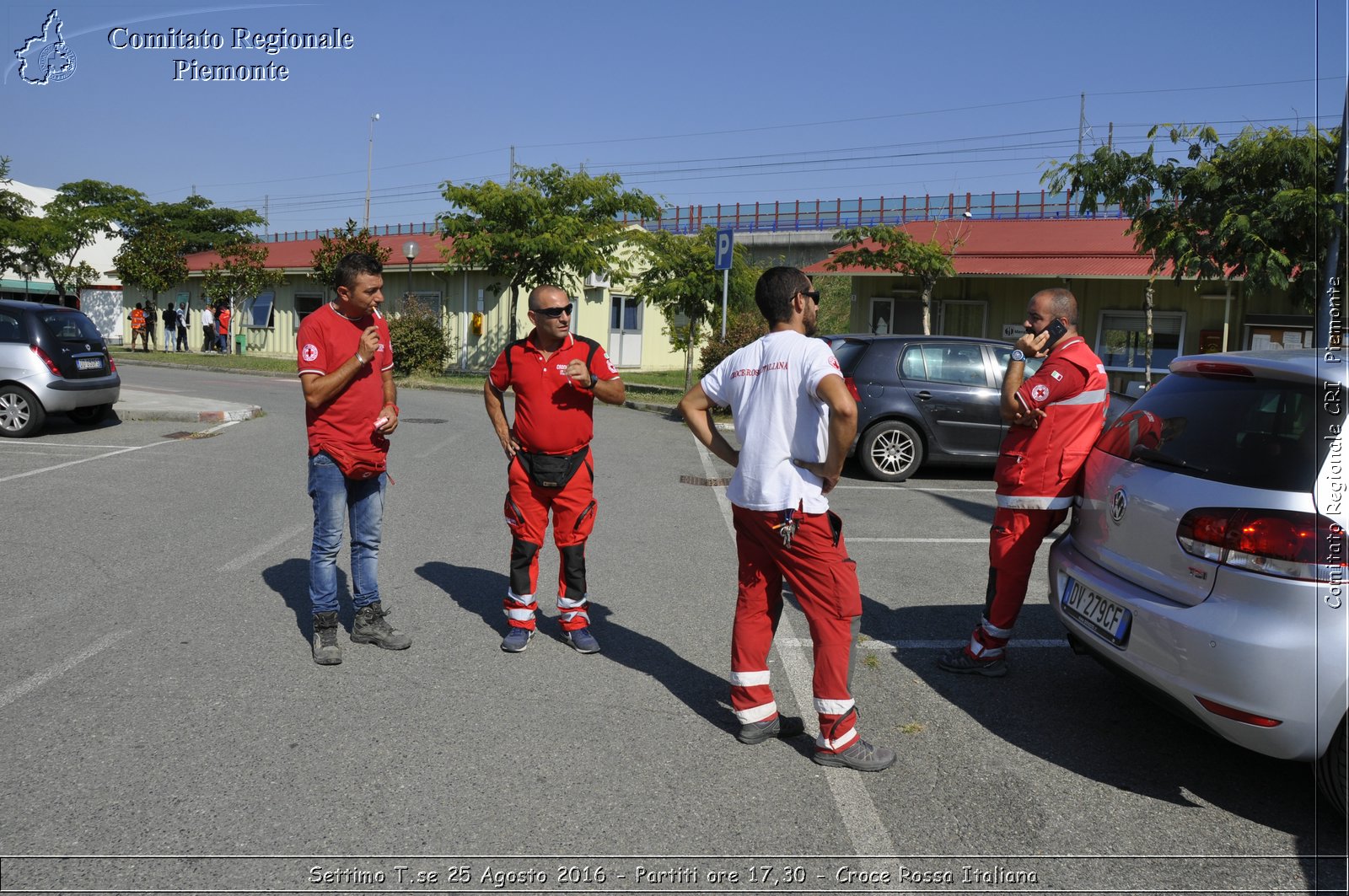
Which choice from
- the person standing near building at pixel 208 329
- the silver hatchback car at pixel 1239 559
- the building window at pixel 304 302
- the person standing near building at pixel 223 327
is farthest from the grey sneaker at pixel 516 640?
the person standing near building at pixel 208 329

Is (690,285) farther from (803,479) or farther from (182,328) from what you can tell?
(182,328)

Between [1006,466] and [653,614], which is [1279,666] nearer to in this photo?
[1006,466]

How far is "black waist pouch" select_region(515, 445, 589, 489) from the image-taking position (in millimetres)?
5105

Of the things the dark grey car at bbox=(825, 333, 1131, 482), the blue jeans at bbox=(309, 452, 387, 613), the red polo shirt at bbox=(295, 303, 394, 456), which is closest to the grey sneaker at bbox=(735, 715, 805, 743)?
the blue jeans at bbox=(309, 452, 387, 613)

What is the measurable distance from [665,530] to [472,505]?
1.89 meters

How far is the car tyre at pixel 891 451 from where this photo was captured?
11398 millimetres

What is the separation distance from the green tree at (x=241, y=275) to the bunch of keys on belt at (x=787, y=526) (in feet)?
113

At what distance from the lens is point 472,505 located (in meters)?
9.13

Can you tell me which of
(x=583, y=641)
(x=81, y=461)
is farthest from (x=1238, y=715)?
(x=81, y=461)

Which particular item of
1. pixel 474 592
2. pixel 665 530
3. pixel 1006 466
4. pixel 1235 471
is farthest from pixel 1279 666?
pixel 665 530

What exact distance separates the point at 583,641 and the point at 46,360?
1095cm

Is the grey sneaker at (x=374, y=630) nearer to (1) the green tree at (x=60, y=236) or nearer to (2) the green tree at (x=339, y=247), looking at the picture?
(2) the green tree at (x=339, y=247)

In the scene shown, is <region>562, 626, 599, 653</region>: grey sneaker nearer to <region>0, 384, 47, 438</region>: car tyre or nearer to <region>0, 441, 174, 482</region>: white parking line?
<region>0, 441, 174, 482</region>: white parking line

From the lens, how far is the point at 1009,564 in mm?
4785
